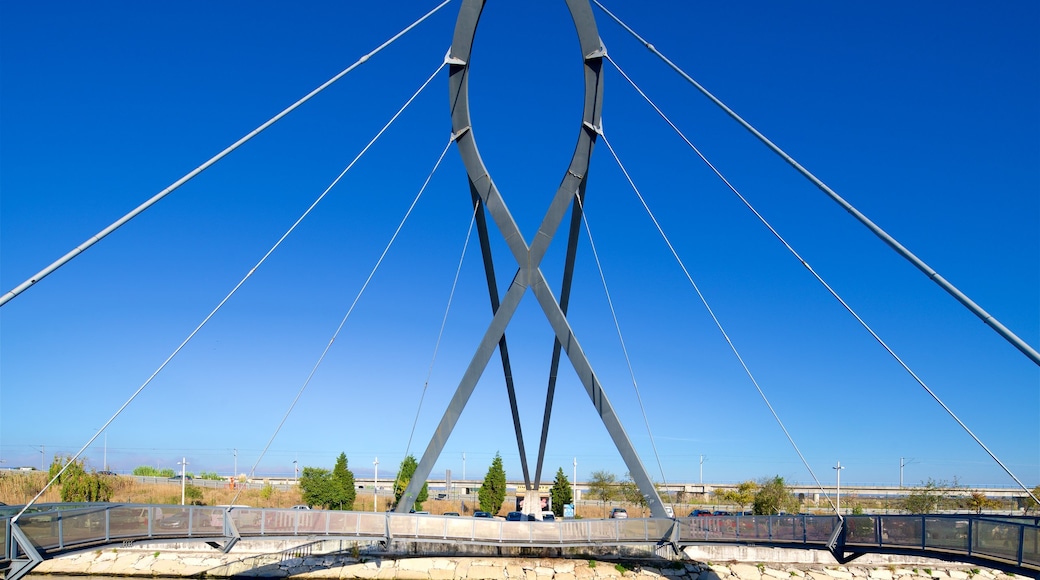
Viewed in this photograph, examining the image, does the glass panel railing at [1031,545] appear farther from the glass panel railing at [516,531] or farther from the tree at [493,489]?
the tree at [493,489]

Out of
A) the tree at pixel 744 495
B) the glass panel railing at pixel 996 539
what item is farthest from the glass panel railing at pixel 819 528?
the tree at pixel 744 495

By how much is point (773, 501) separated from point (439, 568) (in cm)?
2224

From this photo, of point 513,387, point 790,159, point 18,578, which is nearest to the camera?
point 18,578

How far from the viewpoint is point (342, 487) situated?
45562mm

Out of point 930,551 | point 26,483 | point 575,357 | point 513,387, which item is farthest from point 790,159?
point 26,483

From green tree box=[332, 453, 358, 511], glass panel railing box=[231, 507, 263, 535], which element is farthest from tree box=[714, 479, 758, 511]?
glass panel railing box=[231, 507, 263, 535]

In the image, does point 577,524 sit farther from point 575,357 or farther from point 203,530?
point 203,530

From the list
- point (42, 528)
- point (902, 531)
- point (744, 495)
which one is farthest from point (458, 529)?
point (744, 495)

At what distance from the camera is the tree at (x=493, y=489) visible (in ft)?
148

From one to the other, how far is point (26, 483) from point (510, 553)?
110 ft

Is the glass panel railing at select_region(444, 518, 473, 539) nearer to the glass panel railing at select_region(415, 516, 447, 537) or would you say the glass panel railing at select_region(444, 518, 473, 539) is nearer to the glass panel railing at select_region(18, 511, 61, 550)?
the glass panel railing at select_region(415, 516, 447, 537)

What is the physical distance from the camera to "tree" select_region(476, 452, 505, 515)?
148ft

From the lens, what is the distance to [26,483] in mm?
48031

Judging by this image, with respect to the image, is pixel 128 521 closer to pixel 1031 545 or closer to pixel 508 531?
pixel 508 531
